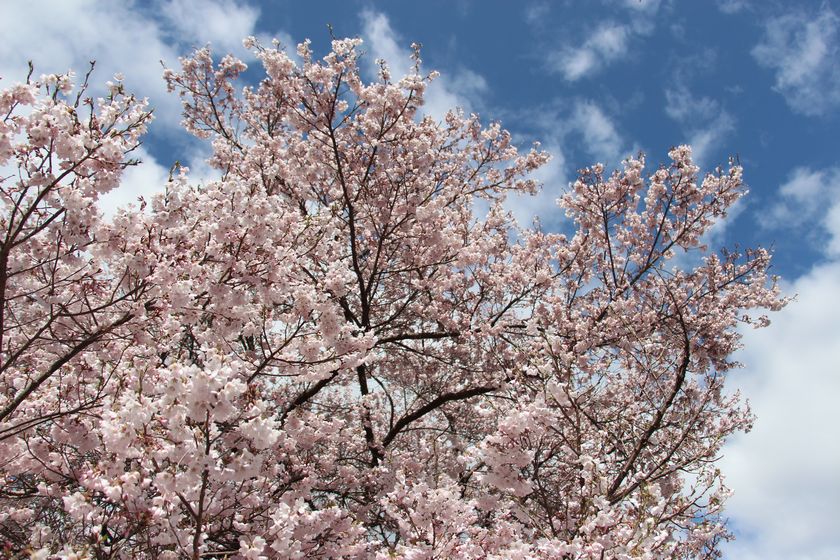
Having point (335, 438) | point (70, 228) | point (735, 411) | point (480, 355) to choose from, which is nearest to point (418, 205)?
point (480, 355)

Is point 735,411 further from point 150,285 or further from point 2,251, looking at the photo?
point 2,251

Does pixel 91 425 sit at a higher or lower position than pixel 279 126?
lower

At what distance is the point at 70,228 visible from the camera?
473cm

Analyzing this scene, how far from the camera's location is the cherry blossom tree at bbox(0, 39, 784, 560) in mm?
4492

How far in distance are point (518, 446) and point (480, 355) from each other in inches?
181

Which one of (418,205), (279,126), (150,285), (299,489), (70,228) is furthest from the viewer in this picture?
(279,126)

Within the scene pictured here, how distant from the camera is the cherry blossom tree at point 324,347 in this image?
449 cm

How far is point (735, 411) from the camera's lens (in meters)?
9.74

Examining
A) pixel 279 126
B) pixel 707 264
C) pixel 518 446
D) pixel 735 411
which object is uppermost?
pixel 279 126

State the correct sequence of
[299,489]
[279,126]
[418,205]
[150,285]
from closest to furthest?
[150,285]
[299,489]
[418,205]
[279,126]

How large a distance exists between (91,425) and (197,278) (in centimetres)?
173

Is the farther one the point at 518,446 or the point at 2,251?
the point at 518,446

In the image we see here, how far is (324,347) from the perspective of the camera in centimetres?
606

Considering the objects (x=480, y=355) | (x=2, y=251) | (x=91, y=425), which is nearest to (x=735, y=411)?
(x=480, y=355)
